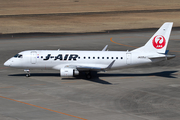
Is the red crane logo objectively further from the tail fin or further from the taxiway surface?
the taxiway surface

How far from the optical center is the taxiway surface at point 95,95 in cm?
3606

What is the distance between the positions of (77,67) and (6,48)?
36.1m

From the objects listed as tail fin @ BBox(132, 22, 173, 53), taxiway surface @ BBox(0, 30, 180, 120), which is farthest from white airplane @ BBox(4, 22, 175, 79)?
taxiway surface @ BBox(0, 30, 180, 120)

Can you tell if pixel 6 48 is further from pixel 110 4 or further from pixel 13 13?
pixel 110 4

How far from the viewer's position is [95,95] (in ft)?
144

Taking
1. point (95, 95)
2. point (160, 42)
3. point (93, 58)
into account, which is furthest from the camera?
point (160, 42)

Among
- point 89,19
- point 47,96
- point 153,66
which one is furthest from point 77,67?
point 89,19

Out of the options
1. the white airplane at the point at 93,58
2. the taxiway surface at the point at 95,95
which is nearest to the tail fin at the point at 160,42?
the white airplane at the point at 93,58

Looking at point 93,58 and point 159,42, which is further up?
point 159,42

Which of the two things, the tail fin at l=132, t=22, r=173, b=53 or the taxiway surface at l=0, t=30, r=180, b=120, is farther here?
the tail fin at l=132, t=22, r=173, b=53

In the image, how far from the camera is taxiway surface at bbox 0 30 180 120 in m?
36.1

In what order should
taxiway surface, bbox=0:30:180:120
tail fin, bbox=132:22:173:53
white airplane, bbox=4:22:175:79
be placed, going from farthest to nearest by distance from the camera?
1. tail fin, bbox=132:22:173:53
2. white airplane, bbox=4:22:175:79
3. taxiway surface, bbox=0:30:180:120

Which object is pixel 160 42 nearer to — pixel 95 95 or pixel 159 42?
pixel 159 42

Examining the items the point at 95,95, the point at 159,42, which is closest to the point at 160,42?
the point at 159,42
